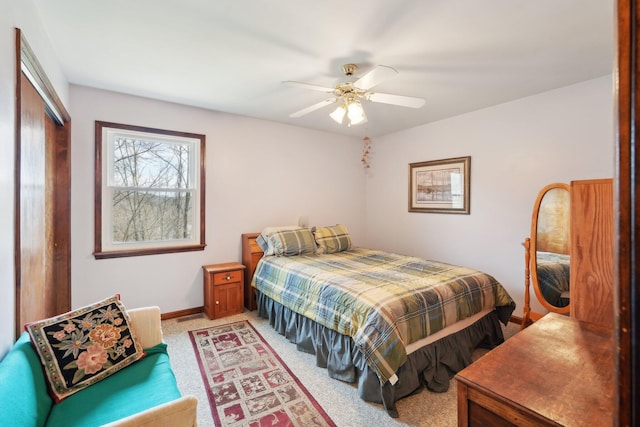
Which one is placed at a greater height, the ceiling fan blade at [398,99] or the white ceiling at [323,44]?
the white ceiling at [323,44]

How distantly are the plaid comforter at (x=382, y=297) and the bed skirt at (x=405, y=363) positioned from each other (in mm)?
131

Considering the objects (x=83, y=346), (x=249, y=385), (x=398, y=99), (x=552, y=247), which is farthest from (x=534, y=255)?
(x=83, y=346)

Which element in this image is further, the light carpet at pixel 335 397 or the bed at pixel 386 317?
the bed at pixel 386 317

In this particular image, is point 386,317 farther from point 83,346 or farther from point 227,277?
point 227,277

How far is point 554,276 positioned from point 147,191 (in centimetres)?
416

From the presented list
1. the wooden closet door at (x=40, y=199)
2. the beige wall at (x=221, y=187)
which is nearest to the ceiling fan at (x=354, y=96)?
the wooden closet door at (x=40, y=199)

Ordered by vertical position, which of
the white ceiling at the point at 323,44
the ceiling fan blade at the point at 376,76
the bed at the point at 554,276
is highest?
the white ceiling at the point at 323,44

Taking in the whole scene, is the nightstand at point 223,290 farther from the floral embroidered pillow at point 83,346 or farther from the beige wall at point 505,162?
the beige wall at point 505,162

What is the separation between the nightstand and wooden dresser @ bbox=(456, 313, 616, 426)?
9.64ft

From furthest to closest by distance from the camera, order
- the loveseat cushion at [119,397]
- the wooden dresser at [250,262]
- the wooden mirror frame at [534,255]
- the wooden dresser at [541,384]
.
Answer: the wooden dresser at [250,262], the wooden mirror frame at [534,255], the loveseat cushion at [119,397], the wooden dresser at [541,384]

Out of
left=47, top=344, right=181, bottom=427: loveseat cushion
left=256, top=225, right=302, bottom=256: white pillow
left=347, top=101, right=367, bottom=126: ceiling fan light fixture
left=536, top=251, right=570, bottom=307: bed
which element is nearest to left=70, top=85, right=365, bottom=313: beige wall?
left=256, top=225, right=302, bottom=256: white pillow

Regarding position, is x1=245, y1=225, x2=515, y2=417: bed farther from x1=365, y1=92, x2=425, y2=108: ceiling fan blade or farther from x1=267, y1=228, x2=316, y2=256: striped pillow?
x1=365, y1=92, x2=425, y2=108: ceiling fan blade

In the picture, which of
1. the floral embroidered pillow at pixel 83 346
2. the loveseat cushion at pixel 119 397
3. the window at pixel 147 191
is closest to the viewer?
the loveseat cushion at pixel 119 397

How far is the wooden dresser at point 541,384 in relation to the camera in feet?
2.55
